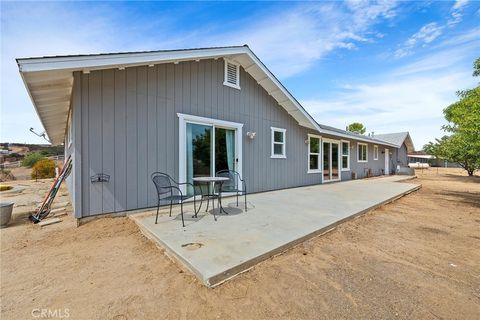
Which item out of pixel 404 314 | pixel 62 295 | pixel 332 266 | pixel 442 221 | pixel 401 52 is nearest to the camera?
pixel 404 314

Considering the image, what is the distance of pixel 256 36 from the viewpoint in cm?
824

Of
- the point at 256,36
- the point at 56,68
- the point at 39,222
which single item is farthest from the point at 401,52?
the point at 39,222

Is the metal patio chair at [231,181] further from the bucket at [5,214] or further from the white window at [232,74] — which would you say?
the bucket at [5,214]

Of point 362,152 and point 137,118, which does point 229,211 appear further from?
point 362,152

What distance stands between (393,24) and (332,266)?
940 centimetres

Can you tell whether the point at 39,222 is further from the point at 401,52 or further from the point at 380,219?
the point at 401,52

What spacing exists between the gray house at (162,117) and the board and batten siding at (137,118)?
2 cm

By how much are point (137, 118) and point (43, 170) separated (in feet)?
46.3

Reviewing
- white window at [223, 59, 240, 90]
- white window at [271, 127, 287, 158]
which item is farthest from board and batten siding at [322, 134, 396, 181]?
white window at [223, 59, 240, 90]

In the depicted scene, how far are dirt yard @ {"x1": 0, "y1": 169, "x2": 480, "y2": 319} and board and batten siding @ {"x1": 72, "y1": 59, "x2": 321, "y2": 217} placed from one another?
918 millimetres

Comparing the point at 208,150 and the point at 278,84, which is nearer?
the point at 208,150

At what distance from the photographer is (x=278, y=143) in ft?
26.8

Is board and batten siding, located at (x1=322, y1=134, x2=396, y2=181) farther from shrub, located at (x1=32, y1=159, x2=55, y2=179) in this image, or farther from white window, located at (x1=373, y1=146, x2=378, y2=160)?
shrub, located at (x1=32, y1=159, x2=55, y2=179)

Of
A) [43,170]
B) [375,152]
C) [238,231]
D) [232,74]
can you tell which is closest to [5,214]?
[238,231]
